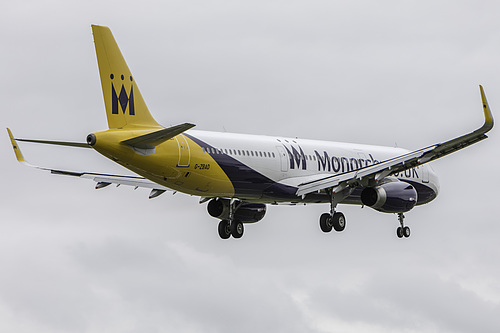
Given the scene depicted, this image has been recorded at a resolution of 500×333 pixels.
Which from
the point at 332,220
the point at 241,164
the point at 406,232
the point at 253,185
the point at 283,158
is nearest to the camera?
the point at 241,164

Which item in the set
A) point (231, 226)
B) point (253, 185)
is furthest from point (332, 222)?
point (231, 226)

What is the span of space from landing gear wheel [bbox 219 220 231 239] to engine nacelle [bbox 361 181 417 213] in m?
7.05

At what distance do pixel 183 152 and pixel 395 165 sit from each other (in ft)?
32.5

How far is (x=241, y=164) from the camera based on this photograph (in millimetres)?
43969

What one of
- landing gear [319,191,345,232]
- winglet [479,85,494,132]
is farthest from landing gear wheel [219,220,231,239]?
winglet [479,85,494,132]

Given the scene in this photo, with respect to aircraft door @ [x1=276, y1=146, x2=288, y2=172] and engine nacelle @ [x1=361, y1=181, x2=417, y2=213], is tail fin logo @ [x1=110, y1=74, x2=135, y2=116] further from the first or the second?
engine nacelle @ [x1=361, y1=181, x2=417, y2=213]

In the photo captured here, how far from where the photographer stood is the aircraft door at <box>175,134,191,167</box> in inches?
1593

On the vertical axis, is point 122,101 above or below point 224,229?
above

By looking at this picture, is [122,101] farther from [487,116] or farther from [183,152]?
[487,116]

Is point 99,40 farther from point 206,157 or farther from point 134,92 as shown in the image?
point 206,157

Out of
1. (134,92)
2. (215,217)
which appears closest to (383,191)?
(215,217)

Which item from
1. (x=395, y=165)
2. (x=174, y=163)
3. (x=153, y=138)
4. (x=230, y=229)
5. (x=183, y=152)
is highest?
(x=395, y=165)

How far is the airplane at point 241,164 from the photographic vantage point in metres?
39.1

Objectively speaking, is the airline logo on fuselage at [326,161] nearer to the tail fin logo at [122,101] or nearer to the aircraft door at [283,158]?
the aircraft door at [283,158]
